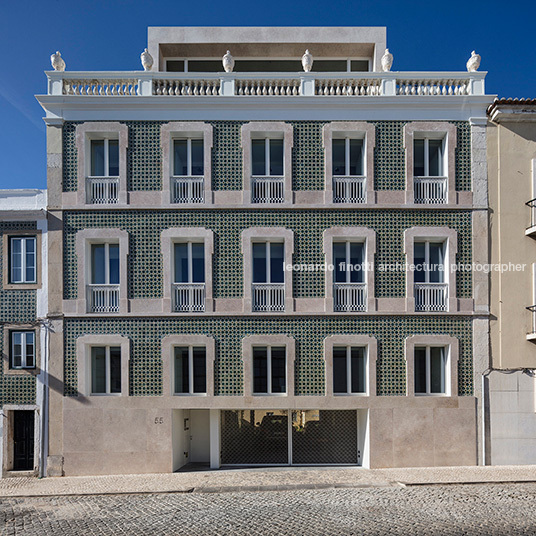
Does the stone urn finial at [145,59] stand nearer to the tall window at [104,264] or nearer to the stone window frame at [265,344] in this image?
the tall window at [104,264]

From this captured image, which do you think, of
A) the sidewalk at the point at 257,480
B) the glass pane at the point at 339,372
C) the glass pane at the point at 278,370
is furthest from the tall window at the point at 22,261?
the glass pane at the point at 339,372

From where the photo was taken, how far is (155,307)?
1691cm

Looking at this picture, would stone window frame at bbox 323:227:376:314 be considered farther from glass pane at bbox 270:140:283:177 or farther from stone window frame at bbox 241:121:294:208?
glass pane at bbox 270:140:283:177

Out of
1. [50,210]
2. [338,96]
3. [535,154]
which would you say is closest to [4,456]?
[50,210]

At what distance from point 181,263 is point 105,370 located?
4126 mm

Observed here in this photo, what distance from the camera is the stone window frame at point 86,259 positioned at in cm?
1686

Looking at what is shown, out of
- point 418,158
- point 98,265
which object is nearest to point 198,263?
point 98,265

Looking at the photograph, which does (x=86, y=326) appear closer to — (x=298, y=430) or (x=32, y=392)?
(x=32, y=392)

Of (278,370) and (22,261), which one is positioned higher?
(22,261)

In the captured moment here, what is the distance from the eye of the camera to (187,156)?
57.7ft

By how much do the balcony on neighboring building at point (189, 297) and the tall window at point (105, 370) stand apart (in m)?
2.37

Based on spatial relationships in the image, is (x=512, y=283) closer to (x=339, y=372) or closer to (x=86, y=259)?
(x=339, y=372)

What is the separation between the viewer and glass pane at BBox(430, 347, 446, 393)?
56.1 feet

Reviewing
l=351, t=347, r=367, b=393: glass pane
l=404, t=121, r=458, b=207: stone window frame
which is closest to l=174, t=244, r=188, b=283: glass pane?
l=351, t=347, r=367, b=393: glass pane
